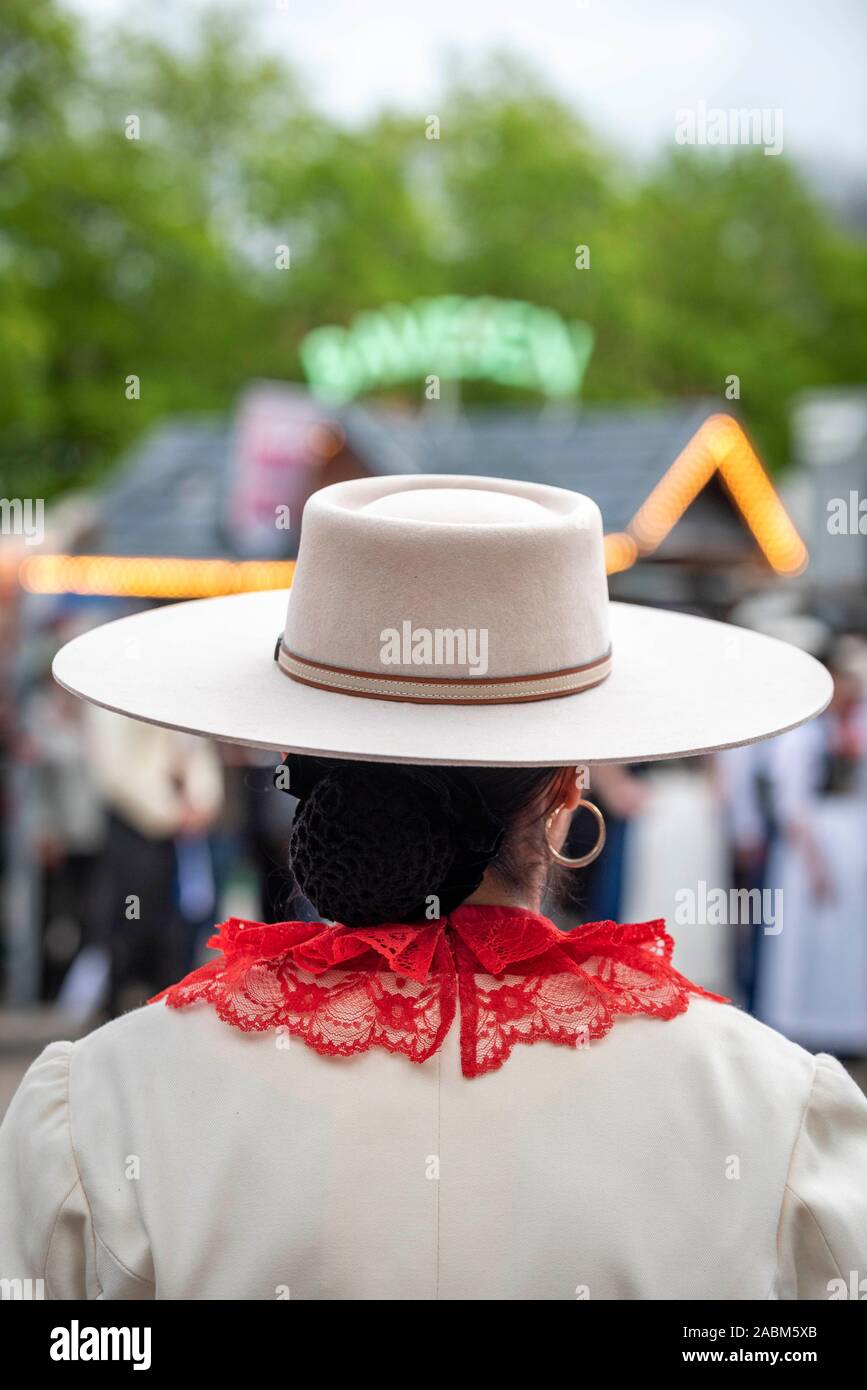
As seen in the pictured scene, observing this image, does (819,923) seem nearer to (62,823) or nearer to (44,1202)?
(62,823)

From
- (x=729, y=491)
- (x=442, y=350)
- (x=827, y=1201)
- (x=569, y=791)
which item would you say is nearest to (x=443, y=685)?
(x=569, y=791)

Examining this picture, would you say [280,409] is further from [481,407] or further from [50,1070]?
[481,407]

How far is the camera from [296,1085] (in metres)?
1.53

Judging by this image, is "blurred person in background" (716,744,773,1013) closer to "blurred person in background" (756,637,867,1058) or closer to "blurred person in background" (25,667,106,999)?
"blurred person in background" (756,637,867,1058)

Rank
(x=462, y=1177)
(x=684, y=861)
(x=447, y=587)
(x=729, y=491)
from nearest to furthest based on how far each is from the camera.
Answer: (x=462, y=1177) → (x=447, y=587) → (x=684, y=861) → (x=729, y=491)

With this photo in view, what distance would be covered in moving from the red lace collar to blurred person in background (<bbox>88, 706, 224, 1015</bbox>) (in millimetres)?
4805

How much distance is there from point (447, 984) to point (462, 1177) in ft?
0.67

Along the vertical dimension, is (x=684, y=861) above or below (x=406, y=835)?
below

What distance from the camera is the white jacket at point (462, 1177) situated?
150 cm

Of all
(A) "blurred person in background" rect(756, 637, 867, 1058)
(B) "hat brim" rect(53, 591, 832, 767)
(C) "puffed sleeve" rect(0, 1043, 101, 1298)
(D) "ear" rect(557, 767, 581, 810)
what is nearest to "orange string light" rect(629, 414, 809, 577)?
(A) "blurred person in background" rect(756, 637, 867, 1058)

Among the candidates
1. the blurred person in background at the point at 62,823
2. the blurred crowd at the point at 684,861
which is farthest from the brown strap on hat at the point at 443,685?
the blurred person in background at the point at 62,823

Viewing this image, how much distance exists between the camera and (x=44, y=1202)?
156cm

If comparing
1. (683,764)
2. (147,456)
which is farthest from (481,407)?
(683,764)

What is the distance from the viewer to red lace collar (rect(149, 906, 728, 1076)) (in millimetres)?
1543
